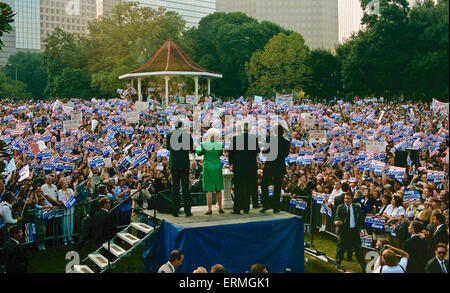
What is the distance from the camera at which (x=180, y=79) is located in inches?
2116

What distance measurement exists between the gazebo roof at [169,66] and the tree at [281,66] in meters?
13.1

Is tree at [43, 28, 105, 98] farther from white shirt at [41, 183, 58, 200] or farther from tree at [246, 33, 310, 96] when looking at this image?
white shirt at [41, 183, 58, 200]

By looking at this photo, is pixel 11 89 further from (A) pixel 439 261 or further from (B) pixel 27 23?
(B) pixel 27 23

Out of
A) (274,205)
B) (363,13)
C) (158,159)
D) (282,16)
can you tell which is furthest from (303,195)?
(282,16)

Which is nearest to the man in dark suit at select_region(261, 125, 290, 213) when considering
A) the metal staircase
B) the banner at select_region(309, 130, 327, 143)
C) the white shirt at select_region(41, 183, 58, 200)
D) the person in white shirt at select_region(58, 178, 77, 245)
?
the metal staircase

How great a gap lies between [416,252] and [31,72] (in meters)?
95.8

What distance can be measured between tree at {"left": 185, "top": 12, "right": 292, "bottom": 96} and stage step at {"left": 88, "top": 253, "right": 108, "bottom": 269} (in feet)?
174

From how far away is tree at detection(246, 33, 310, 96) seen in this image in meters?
55.4

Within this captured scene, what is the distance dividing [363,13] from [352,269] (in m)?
46.2

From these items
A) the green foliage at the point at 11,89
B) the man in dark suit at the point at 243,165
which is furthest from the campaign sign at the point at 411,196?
the green foliage at the point at 11,89

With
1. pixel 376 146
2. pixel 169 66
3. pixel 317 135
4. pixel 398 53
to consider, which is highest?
pixel 398 53

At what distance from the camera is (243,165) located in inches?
382

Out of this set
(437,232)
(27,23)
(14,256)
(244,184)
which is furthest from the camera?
(27,23)

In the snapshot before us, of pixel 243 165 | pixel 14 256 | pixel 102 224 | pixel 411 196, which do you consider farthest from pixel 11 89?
pixel 411 196
